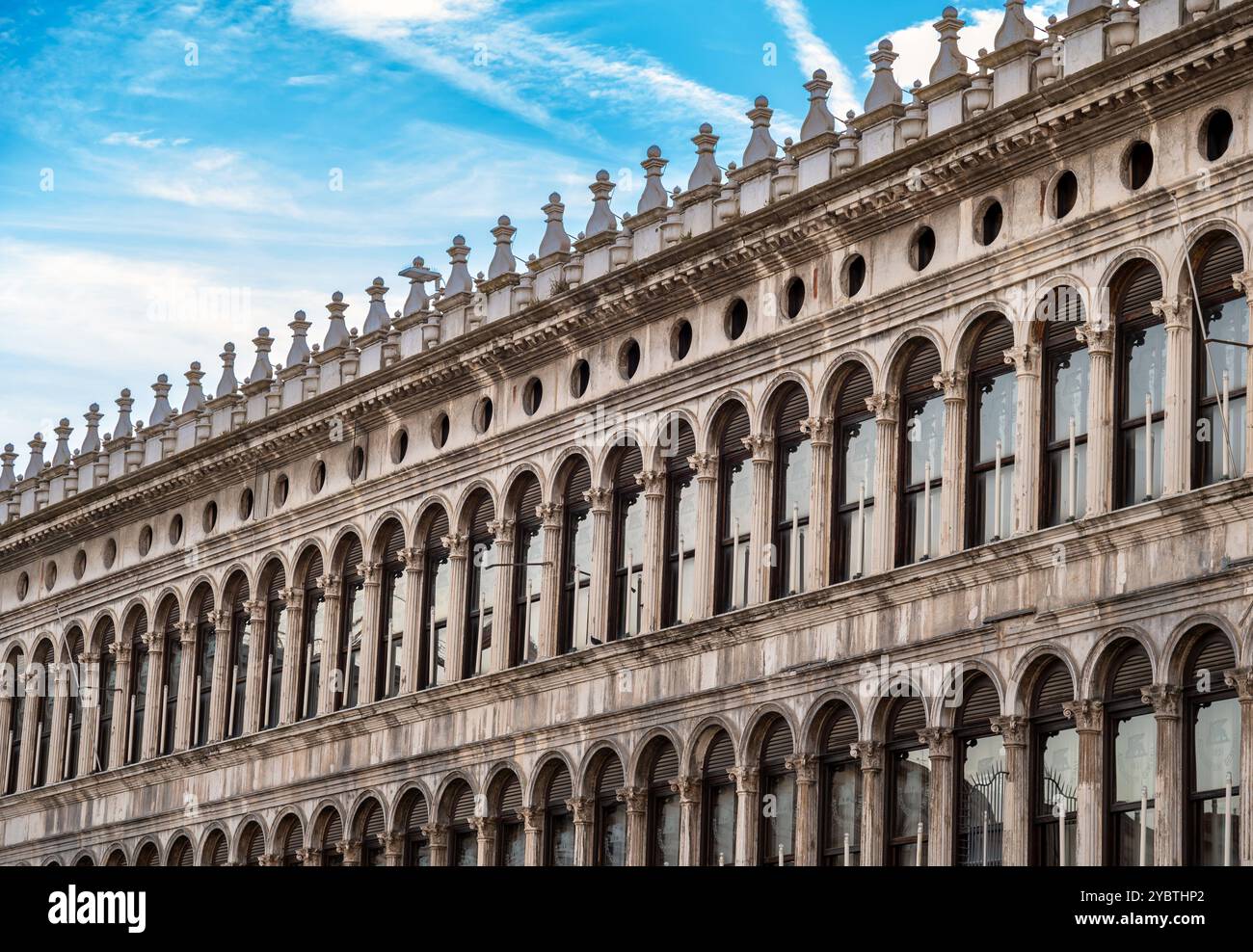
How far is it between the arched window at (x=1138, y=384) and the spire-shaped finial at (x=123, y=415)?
2300 cm

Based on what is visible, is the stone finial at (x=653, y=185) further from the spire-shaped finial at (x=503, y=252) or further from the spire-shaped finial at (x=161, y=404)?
the spire-shaped finial at (x=161, y=404)

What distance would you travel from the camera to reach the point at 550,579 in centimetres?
4022

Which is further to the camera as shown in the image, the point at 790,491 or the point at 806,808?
the point at 790,491

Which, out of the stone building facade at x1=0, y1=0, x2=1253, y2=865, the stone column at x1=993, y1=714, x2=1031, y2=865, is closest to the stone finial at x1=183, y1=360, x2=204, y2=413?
the stone building facade at x1=0, y1=0, x2=1253, y2=865

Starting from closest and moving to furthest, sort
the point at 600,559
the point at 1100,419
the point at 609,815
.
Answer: the point at 1100,419 < the point at 609,815 < the point at 600,559

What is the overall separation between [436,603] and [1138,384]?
1369 cm

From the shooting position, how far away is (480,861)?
133ft

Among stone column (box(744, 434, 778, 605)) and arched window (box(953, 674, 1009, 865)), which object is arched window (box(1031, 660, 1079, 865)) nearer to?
arched window (box(953, 674, 1009, 865))

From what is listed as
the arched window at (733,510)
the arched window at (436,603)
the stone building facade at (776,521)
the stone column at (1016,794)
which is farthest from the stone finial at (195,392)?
the stone column at (1016,794)

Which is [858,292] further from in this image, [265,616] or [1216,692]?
[265,616]

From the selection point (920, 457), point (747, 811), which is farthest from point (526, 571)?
point (920, 457)

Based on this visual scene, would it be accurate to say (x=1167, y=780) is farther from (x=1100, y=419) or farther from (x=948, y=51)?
(x=948, y=51)
